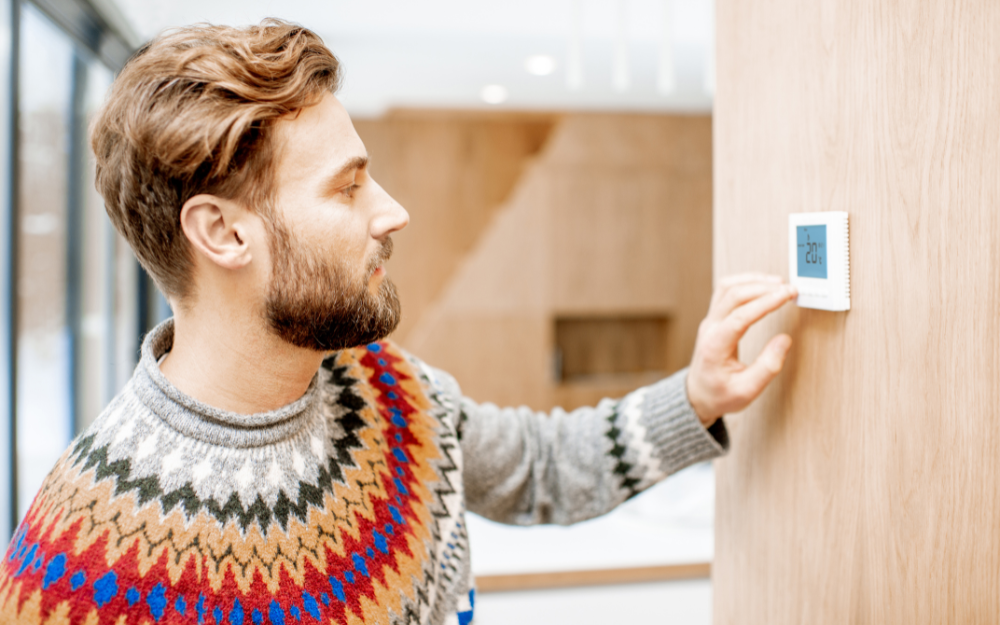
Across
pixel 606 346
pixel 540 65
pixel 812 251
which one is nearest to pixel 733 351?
pixel 812 251

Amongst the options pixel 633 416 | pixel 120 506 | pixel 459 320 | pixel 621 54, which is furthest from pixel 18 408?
pixel 459 320

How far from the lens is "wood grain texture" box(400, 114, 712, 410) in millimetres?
4184

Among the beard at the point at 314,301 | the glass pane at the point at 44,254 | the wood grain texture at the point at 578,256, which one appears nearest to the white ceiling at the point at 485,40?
the wood grain texture at the point at 578,256

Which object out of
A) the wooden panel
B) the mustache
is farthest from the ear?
the wooden panel

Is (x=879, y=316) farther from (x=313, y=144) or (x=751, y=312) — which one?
(x=313, y=144)

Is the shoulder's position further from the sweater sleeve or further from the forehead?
the forehead

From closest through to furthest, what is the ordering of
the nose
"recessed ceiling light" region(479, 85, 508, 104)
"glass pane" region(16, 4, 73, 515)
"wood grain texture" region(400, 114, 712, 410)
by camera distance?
the nose, "glass pane" region(16, 4, 73, 515), "recessed ceiling light" region(479, 85, 508, 104), "wood grain texture" region(400, 114, 712, 410)

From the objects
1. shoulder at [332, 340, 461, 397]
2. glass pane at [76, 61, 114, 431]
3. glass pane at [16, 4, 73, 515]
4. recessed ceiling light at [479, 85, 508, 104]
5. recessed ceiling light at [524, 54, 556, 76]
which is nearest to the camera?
shoulder at [332, 340, 461, 397]

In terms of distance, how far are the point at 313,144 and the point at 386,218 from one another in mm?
107

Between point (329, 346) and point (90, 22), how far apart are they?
2.26 meters

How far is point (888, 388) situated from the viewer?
0.64 meters

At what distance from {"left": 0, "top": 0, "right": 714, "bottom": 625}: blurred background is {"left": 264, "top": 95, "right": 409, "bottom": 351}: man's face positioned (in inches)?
9.6

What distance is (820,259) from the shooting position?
0.71 meters

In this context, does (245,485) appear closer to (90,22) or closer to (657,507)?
(657,507)
